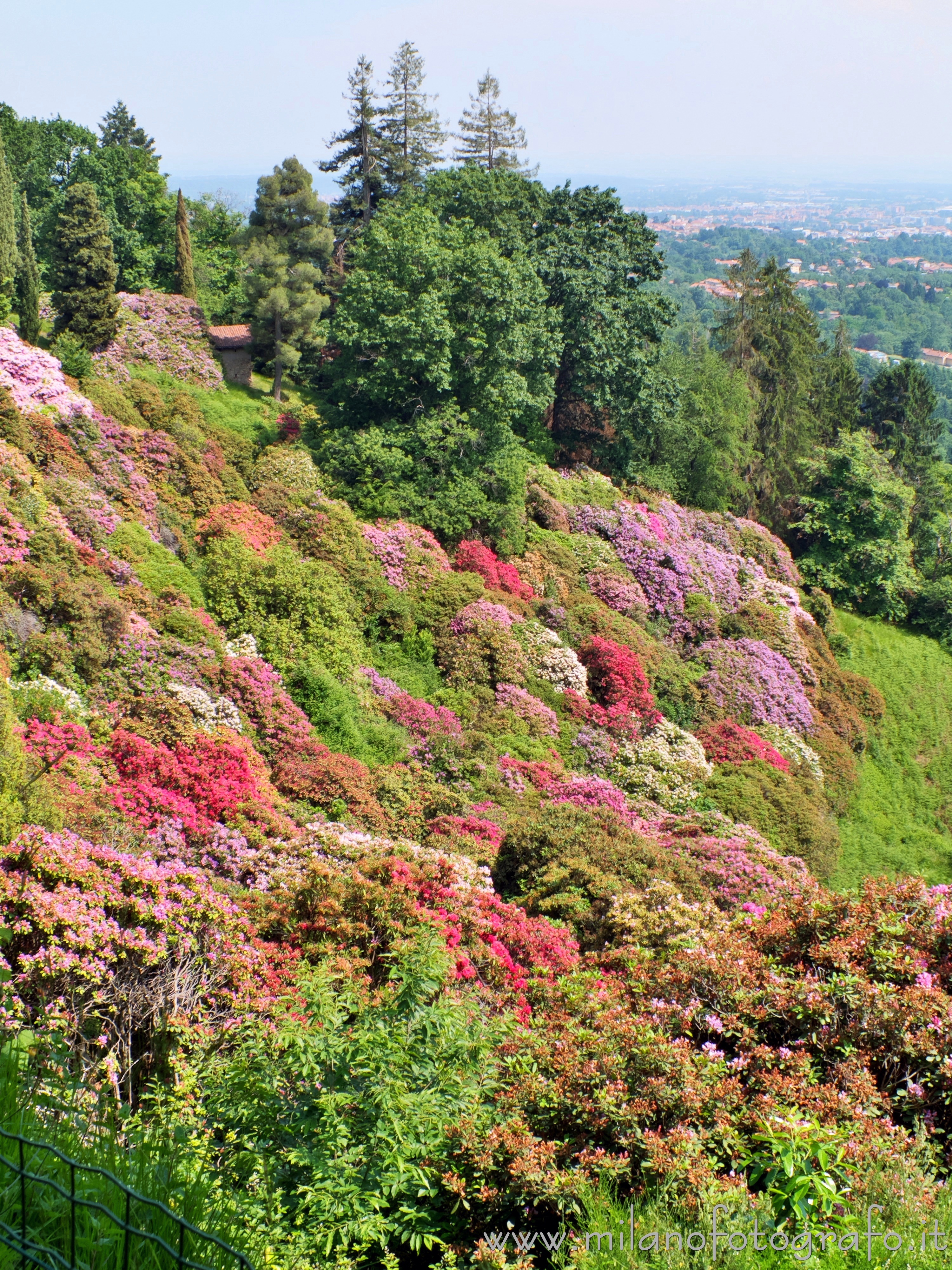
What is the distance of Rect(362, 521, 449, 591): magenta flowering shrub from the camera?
1898 centimetres

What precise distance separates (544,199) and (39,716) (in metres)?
25.7

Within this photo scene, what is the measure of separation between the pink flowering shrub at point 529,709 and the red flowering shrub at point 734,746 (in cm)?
391

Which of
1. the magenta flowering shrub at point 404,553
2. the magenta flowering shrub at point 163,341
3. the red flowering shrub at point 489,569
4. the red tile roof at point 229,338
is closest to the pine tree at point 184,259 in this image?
the magenta flowering shrub at point 163,341

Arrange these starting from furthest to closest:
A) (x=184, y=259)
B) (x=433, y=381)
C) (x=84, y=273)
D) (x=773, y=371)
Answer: (x=773, y=371) → (x=184, y=259) → (x=433, y=381) → (x=84, y=273)

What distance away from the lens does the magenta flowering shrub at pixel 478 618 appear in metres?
18.1

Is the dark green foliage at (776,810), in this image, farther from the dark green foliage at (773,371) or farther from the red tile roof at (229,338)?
the dark green foliage at (773,371)

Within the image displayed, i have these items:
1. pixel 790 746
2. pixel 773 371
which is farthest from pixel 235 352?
pixel 773 371

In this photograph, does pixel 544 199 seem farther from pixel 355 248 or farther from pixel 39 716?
pixel 39 716

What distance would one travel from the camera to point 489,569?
20766mm

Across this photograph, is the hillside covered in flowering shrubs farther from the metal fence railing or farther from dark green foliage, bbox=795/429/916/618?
dark green foliage, bbox=795/429/916/618

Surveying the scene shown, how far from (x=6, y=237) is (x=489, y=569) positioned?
43.5 feet

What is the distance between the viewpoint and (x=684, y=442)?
30.7 m

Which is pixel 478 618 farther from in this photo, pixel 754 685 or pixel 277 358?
pixel 277 358

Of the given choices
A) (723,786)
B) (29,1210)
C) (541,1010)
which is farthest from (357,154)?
(29,1210)
